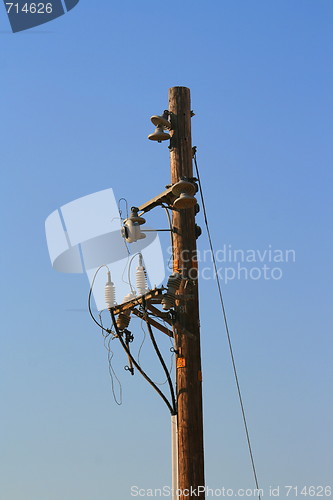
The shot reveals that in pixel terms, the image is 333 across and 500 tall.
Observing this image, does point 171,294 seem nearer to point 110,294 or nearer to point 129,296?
point 129,296

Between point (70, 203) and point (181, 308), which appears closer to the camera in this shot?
point (181, 308)

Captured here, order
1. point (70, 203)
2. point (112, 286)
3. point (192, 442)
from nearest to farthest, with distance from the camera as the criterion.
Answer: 1. point (192, 442)
2. point (112, 286)
3. point (70, 203)

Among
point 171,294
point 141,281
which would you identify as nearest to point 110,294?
point 141,281

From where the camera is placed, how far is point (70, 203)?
12.7 metres

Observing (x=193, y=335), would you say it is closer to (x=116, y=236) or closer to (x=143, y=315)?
(x=143, y=315)

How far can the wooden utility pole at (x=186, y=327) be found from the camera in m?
11.0

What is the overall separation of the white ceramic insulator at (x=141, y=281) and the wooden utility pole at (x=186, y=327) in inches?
16.2

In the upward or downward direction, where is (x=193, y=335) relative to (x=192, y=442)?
upward

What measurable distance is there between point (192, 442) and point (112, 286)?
7.09 feet

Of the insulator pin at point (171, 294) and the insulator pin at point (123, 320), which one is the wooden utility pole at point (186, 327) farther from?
the insulator pin at point (123, 320)

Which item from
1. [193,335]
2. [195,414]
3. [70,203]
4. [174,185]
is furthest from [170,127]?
[195,414]

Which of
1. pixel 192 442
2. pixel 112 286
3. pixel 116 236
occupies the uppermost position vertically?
pixel 116 236

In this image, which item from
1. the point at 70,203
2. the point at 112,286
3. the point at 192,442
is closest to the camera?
the point at 192,442

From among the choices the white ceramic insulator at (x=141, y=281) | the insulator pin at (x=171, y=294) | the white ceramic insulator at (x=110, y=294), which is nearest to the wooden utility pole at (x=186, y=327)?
the insulator pin at (x=171, y=294)
